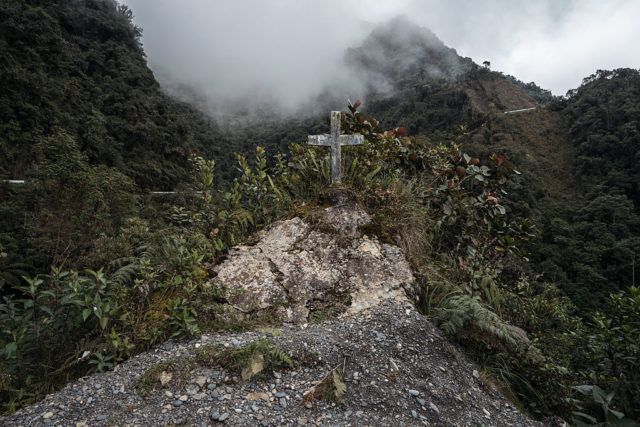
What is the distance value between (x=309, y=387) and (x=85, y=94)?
4208 cm

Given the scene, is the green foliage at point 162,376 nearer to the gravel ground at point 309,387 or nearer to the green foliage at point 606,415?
the gravel ground at point 309,387

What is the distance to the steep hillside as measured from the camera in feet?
76.8

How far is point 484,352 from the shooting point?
3016 millimetres

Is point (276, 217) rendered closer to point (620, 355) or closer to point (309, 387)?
point (309, 387)

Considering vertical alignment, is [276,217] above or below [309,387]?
above

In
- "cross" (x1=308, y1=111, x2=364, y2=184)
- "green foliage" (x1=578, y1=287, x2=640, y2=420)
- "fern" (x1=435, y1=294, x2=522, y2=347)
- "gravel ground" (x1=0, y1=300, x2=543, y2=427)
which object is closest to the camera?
"green foliage" (x1=578, y1=287, x2=640, y2=420)

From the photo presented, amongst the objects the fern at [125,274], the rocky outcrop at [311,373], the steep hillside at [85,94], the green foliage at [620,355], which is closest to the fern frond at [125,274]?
the fern at [125,274]

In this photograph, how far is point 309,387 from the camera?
2307 millimetres

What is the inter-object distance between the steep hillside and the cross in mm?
19564

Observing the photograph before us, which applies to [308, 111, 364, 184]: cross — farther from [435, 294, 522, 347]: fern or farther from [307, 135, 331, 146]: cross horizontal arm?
[435, 294, 522, 347]: fern

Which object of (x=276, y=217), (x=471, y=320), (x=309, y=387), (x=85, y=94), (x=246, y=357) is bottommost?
(x=309, y=387)

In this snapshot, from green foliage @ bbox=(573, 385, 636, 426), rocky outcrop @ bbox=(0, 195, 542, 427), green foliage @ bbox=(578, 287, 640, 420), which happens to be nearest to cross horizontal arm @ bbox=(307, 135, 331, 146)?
rocky outcrop @ bbox=(0, 195, 542, 427)

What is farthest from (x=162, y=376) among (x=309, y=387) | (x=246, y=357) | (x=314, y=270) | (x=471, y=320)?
(x=471, y=320)

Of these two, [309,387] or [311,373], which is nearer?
[309,387]
